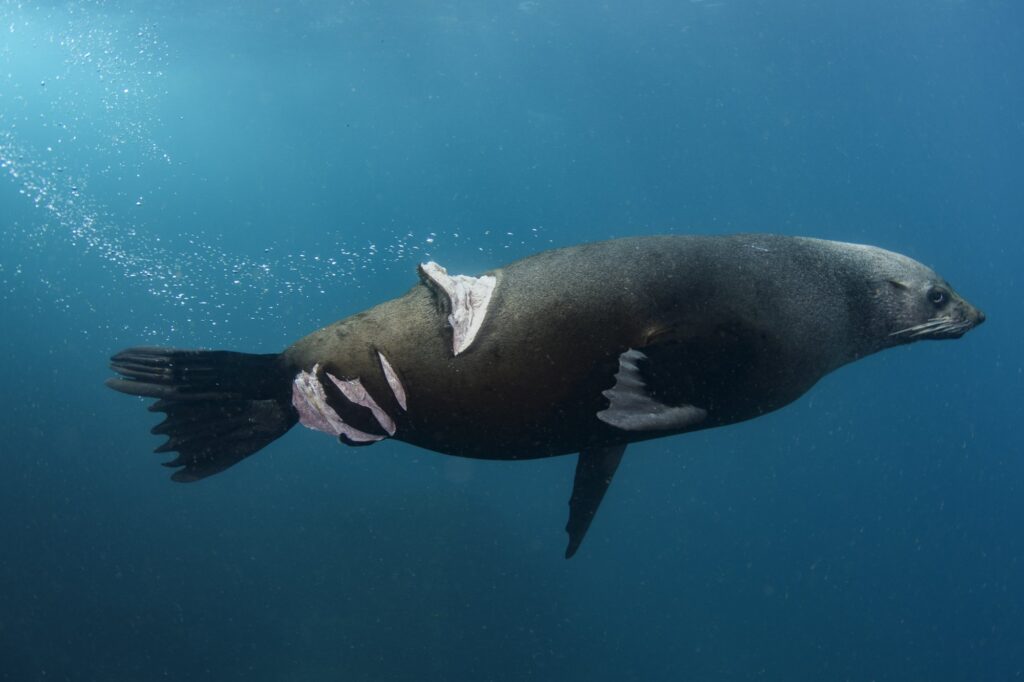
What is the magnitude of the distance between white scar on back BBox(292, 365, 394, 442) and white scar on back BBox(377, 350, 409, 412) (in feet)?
0.85

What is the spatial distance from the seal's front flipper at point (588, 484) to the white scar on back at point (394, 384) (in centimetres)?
141

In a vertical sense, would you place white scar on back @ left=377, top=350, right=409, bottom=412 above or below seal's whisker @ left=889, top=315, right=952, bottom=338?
above

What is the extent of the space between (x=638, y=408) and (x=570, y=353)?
14.8 inches

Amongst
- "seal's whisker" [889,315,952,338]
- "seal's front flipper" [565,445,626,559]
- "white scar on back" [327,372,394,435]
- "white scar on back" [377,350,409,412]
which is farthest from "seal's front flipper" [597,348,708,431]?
"seal's whisker" [889,315,952,338]

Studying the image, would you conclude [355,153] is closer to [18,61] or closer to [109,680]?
[18,61]

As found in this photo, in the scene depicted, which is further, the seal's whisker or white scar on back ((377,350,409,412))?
the seal's whisker

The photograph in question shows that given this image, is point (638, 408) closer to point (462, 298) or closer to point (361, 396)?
point (462, 298)

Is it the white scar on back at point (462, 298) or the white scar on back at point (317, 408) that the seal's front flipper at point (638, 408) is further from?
the white scar on back at point (317, 408)

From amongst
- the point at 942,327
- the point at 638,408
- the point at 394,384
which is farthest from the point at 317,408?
the point at 942,327

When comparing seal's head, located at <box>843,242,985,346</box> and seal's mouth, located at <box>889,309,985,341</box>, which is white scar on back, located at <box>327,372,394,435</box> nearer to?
seal's head, located at <box>843,242,985,346</box>

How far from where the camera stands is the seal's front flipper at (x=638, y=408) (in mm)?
2873

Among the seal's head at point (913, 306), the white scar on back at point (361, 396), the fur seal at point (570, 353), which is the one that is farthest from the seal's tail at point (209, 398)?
the seal's head at point (913, 306)

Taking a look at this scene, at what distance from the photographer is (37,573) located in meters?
14.0

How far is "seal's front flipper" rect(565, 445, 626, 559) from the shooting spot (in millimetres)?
4211
